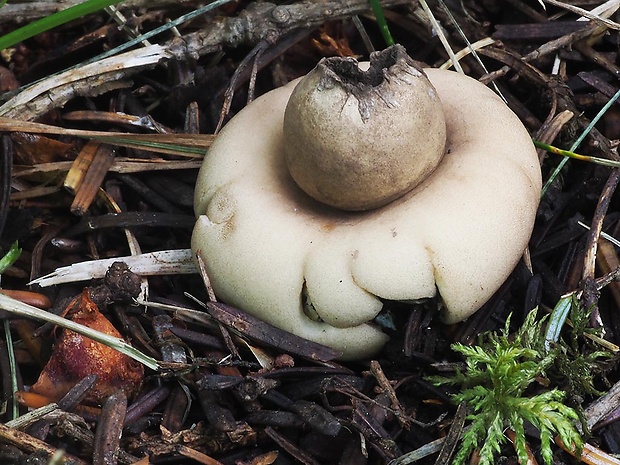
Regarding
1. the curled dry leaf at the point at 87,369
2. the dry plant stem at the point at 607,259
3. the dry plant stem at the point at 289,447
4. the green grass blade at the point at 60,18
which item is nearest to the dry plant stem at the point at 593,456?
the dry plant stem at the point at 607,259

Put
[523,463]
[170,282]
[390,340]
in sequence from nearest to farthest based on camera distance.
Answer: [523,463], [390,340], [170,282]

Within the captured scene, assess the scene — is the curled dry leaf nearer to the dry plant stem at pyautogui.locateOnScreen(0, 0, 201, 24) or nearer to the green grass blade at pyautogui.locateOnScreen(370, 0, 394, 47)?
the dry plant stem at pyautogui.locateOnScreen(0, 0, 201, 24)

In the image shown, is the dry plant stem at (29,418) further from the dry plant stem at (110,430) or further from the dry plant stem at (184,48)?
the dry plant stem at (184,48)

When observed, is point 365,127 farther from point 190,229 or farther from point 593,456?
point 593,456

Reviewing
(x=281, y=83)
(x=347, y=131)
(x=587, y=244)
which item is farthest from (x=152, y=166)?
(x=587, y=244)

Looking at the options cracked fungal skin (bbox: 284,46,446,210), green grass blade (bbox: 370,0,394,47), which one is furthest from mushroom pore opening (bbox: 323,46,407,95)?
green grass blade (bbox: 370,0,394,47)

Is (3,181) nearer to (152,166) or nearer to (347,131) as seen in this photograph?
(152,166)

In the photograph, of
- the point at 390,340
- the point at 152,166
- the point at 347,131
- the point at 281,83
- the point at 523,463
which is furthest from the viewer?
the point at 281,83
